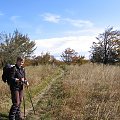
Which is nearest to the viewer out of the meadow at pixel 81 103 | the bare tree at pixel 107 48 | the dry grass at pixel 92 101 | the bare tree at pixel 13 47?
the dry grass at pixel 92 101

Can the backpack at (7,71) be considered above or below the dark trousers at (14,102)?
above

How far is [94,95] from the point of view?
1210 centimetres

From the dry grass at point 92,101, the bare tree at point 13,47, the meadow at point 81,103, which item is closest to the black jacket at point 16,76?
the meadow at point 81,103

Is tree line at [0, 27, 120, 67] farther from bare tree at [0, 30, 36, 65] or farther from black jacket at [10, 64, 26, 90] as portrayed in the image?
black jacket at [10, 64, 26, 90]

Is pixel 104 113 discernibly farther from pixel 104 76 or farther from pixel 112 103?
pixel 104 76

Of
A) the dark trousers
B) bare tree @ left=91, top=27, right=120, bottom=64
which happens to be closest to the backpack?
the dark trousers

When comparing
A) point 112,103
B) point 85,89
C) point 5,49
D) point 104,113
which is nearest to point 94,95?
point 85,89

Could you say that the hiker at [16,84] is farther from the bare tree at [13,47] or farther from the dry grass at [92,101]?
the bare tree at [13,47]

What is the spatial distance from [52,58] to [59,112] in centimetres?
5861

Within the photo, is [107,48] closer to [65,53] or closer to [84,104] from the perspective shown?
[65,53]

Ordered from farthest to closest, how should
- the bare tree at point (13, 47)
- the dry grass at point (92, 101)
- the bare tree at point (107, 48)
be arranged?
the bare tree at point (107, 48), the bare tree at point (13, 47), the dry grass at point (92, 101)

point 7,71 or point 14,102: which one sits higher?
point 7,71

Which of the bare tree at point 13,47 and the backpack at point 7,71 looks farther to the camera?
the bare tree at point 13,47

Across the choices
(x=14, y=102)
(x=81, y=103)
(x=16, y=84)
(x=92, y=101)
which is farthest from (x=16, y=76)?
(x=92, y=101)
